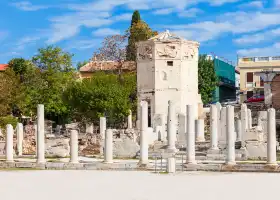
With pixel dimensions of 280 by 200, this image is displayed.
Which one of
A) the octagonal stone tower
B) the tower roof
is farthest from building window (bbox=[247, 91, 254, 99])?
the tower roof

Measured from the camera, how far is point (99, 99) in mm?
58438

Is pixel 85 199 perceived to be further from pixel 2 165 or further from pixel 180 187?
pixel 2 165

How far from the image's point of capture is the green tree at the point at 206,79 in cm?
7094

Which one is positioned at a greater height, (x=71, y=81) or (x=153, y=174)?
(x=71, y=81)

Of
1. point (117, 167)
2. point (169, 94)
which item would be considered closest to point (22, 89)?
point (169, 94)

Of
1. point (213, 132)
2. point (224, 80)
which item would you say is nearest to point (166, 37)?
point (213, 132)

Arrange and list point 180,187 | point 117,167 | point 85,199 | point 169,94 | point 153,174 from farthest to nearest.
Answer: point 169,94 → point 117,167 → point 153,174 → point 180,187 → point 85,199

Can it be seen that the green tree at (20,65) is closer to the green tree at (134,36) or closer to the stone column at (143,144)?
the green tree at (134,36)

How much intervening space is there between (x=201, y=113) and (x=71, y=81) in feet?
61.9

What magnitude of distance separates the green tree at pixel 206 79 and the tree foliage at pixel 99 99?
1159cm

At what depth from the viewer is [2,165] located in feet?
110

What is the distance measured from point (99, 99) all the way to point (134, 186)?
1446 inches

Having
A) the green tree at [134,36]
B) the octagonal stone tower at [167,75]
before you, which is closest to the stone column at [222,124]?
the octagonal stone tower at [167,75]

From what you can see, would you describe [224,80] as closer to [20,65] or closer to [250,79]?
[250,79]
